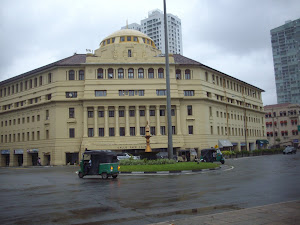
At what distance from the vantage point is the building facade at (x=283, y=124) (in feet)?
311

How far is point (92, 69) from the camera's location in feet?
161

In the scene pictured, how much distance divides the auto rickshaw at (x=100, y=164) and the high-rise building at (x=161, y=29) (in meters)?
134

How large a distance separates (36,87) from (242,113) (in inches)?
1670

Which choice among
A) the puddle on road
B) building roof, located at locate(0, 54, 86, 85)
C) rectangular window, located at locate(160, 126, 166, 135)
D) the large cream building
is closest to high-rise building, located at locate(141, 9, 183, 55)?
the large cream building

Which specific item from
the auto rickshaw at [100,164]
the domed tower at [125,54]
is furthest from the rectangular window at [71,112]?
the auto rickshaw at [100,164]

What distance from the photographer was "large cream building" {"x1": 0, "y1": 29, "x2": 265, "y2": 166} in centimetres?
4831

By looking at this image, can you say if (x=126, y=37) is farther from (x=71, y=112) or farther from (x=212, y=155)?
(x=212, y=155)

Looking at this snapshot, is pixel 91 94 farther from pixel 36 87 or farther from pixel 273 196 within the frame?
pixel 273 196

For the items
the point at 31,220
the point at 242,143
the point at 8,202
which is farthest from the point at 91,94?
the point at 31,220

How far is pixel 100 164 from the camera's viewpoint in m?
21.1

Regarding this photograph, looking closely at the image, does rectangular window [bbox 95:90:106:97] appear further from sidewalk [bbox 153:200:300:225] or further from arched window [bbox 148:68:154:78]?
sidewalk [bbox 153:200:300:225]

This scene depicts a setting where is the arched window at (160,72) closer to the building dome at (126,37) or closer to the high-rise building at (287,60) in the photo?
the building dome at (126,37)

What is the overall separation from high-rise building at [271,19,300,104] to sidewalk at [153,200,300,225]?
128551mm

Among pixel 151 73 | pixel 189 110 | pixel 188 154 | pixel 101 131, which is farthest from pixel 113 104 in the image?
pixel 188 154
